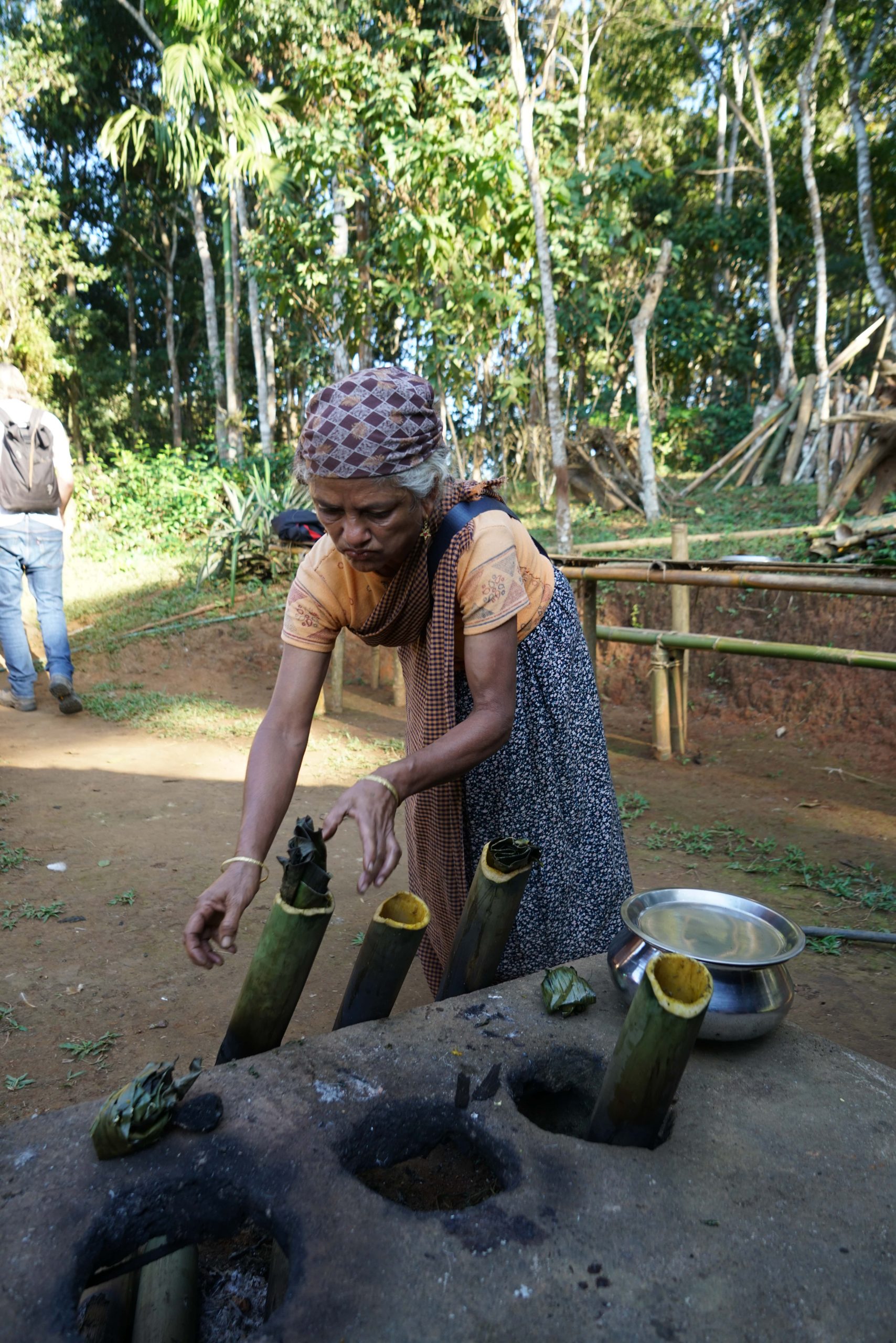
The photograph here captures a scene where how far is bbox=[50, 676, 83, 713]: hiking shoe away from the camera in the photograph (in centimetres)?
566

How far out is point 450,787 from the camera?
1.92 metres

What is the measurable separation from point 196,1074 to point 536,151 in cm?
893

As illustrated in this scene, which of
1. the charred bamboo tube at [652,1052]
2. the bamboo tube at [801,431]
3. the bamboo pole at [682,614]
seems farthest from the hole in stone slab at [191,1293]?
the bamboo tube at [801,431]

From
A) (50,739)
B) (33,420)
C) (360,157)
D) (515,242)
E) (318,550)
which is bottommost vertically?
(50,739)

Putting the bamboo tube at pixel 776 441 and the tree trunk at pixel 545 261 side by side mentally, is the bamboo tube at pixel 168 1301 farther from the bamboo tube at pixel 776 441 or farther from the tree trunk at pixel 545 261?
the bamboo tube at pixel 776 441

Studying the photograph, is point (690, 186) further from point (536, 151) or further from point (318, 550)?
point (318, 550)

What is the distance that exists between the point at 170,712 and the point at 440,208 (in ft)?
16.6

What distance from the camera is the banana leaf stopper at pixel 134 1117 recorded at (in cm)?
113

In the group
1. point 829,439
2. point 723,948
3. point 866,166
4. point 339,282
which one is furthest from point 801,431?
point 723,948

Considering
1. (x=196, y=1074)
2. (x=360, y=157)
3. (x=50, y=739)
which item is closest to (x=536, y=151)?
(x=360, y=157)

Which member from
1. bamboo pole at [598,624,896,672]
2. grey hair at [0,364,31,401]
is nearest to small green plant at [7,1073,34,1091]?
bamboo pole at [598,624,896,672]

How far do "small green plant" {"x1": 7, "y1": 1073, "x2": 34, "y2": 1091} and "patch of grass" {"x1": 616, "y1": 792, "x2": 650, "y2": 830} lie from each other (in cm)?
271

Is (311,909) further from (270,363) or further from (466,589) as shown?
(270,363)

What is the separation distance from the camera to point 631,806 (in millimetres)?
4391
